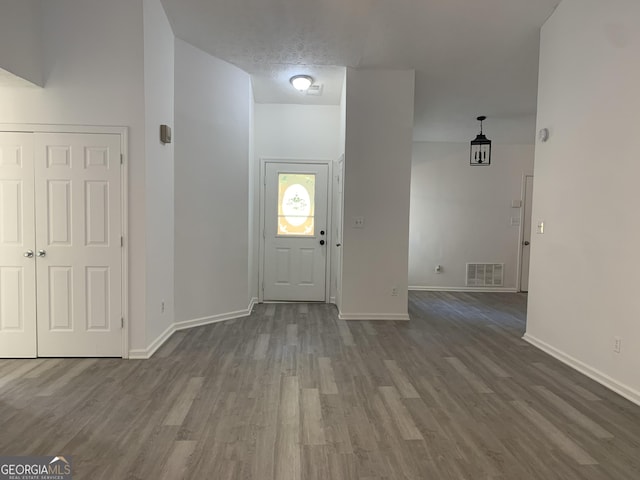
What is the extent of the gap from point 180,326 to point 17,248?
1.69m

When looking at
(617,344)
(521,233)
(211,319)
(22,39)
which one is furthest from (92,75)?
(521,233)

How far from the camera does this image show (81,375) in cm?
300

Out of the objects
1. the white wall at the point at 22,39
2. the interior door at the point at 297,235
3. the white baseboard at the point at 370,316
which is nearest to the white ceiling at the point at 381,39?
the white wall at the point at 22,39

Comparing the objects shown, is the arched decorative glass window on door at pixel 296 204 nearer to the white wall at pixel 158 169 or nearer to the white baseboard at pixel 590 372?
the white wall at pixel 158 169

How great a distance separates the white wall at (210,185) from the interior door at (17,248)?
1302mm

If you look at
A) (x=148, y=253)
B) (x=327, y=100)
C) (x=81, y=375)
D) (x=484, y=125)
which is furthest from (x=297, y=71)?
(x=81, y=375)

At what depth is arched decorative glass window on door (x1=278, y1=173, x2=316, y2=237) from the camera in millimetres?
5758

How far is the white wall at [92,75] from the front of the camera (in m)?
3.18

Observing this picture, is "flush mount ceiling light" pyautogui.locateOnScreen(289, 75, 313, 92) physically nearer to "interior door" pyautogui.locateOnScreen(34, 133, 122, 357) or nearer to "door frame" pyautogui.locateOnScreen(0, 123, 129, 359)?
"door frame" pyautogui.locateOnScreen(0, 123, 129, 359)

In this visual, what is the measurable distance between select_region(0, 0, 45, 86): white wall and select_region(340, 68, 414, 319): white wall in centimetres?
302

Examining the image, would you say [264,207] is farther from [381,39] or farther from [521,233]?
[521,233]

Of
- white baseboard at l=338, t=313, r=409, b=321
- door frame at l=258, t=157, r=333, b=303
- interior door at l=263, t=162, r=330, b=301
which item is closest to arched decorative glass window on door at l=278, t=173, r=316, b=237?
interior door at l=263, t=162, r=330, b=301

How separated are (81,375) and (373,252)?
3.20 meters

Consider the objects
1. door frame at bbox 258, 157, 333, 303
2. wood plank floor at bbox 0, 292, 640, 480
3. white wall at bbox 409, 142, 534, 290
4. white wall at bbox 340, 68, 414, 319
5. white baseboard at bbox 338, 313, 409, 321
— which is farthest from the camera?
white wall at bbox 409, 142, 534, 290
